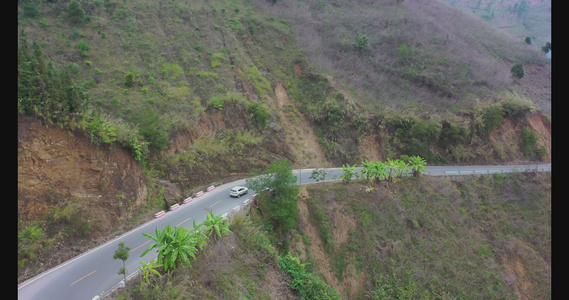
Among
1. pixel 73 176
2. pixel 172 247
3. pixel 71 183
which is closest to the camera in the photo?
pixel 172 247

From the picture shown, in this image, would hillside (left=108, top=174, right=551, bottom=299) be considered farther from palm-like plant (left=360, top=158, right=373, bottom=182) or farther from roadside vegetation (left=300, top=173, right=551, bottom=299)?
palm-like plant (left=360, top=158, right=373, bottom=182)

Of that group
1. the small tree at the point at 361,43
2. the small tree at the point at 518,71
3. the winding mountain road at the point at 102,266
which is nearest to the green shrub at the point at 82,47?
the winding mountain road at the point at 102,266

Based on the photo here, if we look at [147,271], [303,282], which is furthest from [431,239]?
[147,271]

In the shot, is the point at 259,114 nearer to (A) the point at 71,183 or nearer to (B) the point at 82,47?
A: (B) the point at 82,47

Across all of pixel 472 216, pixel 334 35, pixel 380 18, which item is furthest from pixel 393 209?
pixel 380 18

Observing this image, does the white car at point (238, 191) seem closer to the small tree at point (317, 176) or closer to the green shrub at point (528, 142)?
the small tree at point (317, 176)

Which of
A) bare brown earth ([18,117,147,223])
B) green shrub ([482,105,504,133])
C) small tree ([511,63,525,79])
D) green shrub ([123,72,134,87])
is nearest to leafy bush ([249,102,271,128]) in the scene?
green shrub ([123,72,134,87])

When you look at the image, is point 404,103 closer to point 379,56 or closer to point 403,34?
point 379,56

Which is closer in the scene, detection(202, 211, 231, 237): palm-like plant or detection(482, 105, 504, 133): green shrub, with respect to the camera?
detection(202, 211, 231, 237): palm-like plant
